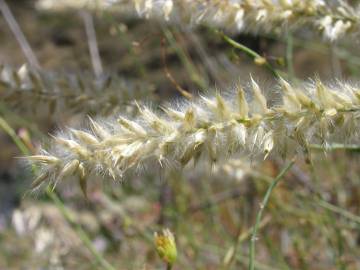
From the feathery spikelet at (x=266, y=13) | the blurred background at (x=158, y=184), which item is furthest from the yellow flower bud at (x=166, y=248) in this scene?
the feathery spikelet at (x=266, y=13)

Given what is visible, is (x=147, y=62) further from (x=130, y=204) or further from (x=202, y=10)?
(x=202, y=10)

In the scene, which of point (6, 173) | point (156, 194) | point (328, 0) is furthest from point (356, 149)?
point (6, 173)

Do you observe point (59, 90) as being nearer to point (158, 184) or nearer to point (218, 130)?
point (218, 130)

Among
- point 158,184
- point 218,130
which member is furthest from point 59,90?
point 158,184

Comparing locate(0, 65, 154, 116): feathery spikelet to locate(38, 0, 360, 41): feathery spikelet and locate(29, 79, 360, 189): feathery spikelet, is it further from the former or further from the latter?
locate(29, 79, 360, 189): feathery spikelet

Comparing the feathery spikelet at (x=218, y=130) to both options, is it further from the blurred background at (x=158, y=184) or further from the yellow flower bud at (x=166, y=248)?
the yellow flower bud at (x=166, y=248)

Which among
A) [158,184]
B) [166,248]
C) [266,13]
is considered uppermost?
[266,13]

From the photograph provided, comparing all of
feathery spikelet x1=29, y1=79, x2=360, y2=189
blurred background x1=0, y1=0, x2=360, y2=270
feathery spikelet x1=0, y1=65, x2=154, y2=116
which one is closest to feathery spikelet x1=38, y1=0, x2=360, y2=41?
blurred background x1=0, y1=0, x2=360, y2=270
